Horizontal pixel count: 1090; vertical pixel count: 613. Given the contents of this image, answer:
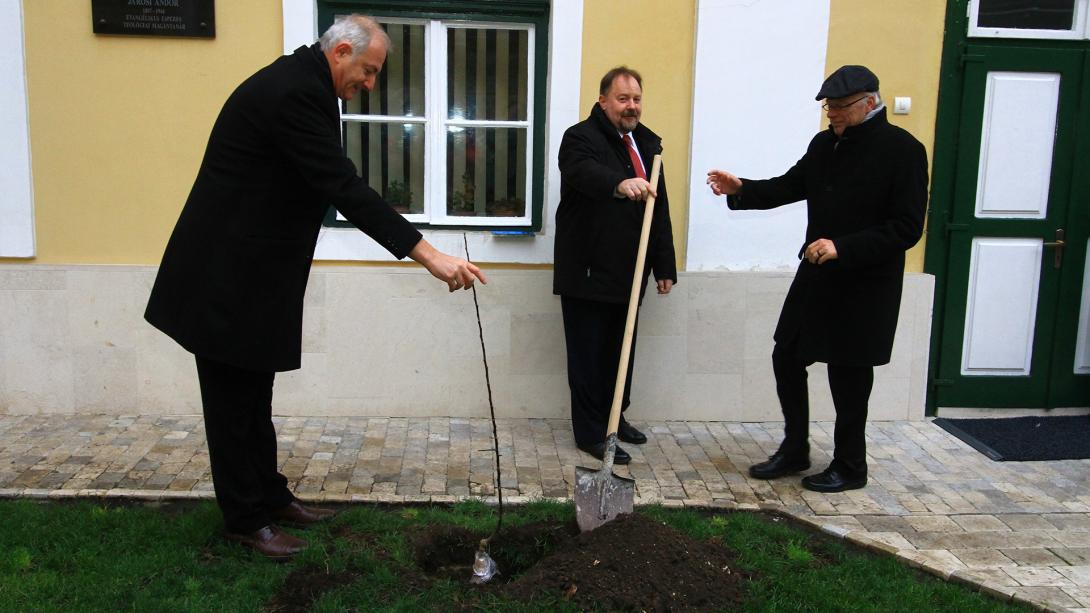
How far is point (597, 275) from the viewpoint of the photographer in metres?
5.10

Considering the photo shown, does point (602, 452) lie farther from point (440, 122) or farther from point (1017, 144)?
point (1017, 144)

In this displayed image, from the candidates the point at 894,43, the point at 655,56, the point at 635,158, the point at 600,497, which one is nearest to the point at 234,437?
the point at 600,497

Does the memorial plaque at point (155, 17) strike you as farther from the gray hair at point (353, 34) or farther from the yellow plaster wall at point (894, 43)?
the yellow plaster wall at point (894, 43)

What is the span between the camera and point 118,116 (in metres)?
5.52

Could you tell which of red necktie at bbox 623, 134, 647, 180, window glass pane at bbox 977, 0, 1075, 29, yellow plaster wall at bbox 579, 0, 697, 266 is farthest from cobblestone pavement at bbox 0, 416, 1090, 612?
window glass pane at bbox 977, 0, 1075, 29

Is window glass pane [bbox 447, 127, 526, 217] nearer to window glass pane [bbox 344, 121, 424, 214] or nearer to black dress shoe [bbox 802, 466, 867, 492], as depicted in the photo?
window glass pane [bbox 344, 121, 424, 214]

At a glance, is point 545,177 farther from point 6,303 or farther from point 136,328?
point 6,303

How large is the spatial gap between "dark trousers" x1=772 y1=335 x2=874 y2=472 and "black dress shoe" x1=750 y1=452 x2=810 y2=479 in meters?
0.04

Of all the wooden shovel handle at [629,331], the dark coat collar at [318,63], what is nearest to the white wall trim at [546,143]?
the wooden shovel handle at [629,331]

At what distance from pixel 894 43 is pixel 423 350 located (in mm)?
3476

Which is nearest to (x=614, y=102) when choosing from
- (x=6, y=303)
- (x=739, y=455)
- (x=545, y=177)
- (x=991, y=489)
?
(x=545, y=177)

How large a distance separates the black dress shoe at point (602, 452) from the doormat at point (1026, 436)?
2169 millimetres

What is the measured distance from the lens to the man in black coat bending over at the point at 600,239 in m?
5.03

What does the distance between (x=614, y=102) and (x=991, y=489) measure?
286 centimetres
